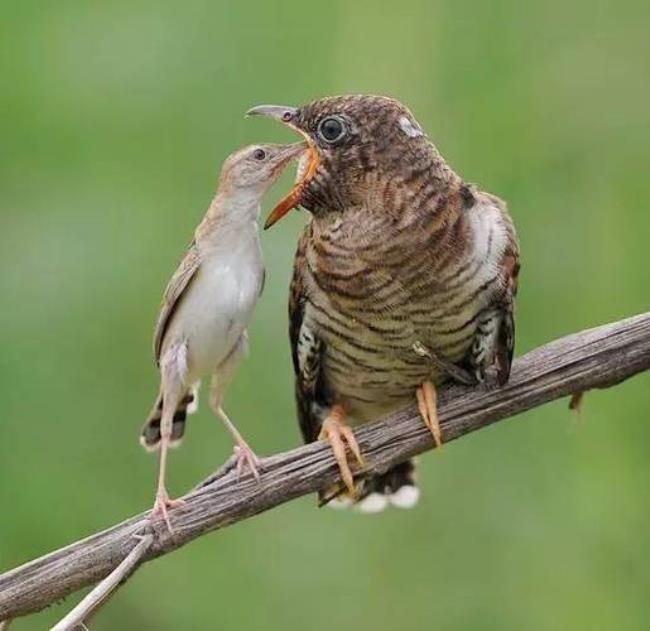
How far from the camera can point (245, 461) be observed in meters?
1.55

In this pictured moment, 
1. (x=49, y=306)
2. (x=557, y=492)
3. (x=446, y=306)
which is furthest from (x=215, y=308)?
(x=557, y=492)

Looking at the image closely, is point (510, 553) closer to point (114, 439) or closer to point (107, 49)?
point (114, 439)

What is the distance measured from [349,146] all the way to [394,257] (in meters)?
0.14

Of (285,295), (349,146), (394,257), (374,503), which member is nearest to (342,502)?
(374,503)

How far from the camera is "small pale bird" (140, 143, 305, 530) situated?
1.59m

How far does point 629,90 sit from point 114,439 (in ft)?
3.46

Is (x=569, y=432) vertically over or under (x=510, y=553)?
over

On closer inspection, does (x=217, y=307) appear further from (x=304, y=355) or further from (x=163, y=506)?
(x=304, y=355)

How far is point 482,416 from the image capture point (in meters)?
1.70

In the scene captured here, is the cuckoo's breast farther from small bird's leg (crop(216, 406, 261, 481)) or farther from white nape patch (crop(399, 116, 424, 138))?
small bird's leg (crop(216, 406, 261, 481))

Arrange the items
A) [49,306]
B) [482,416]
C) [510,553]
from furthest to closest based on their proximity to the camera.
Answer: [510,553] < [49,306] < [482,416]

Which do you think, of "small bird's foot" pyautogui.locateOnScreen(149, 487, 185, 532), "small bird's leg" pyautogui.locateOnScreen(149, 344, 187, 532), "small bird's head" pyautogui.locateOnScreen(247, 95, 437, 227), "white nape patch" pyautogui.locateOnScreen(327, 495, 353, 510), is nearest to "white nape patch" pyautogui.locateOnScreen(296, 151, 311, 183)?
"small bird's head" pyautogui.locateOnScreen(247, 95, 437, 227)

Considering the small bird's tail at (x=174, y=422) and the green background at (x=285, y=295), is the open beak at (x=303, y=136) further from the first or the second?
the green background at (x=285, y=295)

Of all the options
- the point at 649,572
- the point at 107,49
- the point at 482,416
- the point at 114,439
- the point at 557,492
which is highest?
the point at 107,49
